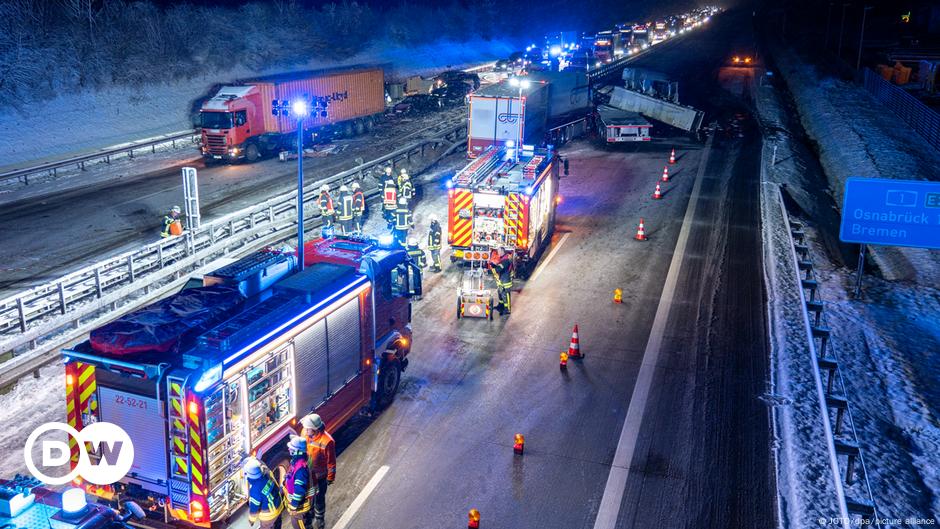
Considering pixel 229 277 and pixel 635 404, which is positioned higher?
pixel 229 277

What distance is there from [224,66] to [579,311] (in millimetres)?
42233

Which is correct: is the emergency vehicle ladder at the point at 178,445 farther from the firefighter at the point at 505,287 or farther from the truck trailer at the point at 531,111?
the truck trailer at the point at 531,111

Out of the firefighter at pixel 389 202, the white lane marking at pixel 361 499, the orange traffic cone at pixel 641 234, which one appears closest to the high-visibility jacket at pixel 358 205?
the firefighter at pixel 389 202

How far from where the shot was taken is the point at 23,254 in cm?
2080

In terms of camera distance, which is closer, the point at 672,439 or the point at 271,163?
the point at 672,439

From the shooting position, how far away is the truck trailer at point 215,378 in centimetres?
827

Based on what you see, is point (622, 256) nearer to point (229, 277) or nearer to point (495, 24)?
point (229, 277)

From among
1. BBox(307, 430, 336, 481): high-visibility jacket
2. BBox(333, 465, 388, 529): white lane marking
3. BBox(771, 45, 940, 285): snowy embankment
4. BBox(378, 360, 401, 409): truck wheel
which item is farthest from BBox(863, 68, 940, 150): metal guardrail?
BBox(307, 430, 336, 481): high-visibility jacket

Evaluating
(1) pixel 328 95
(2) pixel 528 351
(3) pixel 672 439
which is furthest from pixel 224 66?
(3) pixel 672 439

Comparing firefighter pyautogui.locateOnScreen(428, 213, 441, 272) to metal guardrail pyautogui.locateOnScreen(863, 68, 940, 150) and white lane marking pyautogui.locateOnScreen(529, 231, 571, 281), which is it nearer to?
white lane marking pyautogui.locateOnScreen(529, 231, 571, 281)

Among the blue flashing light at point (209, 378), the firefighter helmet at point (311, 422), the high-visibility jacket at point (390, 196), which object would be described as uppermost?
the blue flashing light at point (209, 378)

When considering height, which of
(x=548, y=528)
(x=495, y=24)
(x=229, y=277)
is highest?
(x=495, y=24)

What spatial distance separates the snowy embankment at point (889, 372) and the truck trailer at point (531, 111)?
36.0 ft

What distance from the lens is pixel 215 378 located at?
8.23 metres
